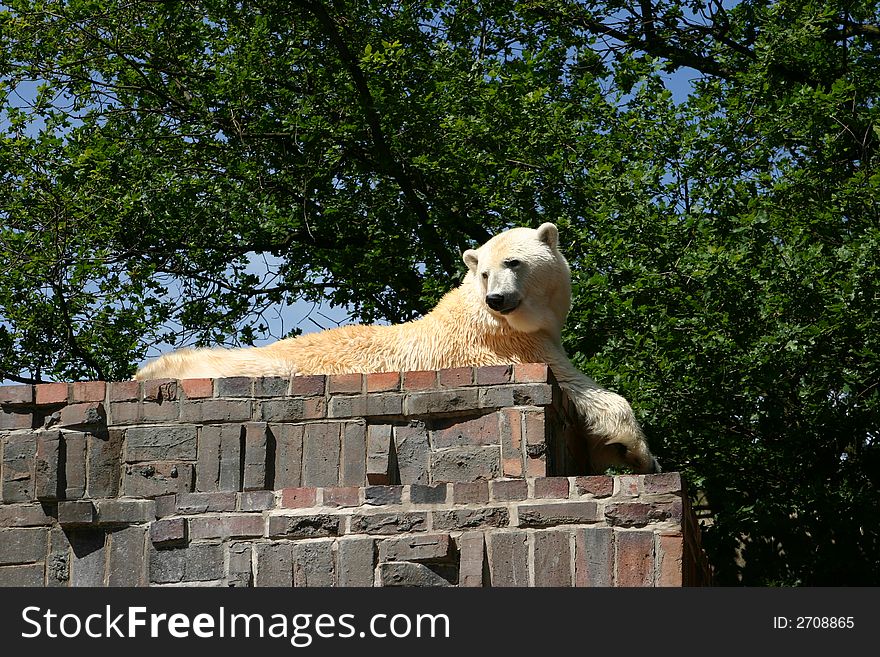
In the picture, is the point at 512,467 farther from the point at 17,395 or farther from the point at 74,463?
the point at 17,395

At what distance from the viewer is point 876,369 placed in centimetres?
1385

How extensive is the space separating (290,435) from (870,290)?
7.59 m

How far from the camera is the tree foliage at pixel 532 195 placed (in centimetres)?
1412

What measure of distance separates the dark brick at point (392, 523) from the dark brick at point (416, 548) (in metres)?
0.06

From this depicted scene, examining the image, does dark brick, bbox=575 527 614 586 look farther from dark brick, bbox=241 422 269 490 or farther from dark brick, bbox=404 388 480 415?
dark brick, bbox=241 422 269 490

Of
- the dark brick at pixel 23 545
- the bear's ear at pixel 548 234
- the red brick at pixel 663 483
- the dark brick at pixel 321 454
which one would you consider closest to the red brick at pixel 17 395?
the dark brick at pixel 23 545

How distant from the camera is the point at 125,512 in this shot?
8.21 m

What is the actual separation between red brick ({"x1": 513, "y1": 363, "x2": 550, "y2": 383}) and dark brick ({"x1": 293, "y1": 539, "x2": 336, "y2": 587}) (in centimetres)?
171

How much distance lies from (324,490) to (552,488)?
1.44 m

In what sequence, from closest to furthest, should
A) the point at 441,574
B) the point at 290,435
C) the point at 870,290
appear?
the point at 441,574 → the point at 290,435 → the point at 870,290

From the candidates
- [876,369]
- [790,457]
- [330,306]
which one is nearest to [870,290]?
[876,369]

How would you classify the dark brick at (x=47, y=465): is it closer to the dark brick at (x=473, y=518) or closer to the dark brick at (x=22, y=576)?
the dark brick at (x=22, y=576)

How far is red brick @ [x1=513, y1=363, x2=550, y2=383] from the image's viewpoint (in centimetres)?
845

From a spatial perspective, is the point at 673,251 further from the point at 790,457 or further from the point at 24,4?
the point at 24,4
